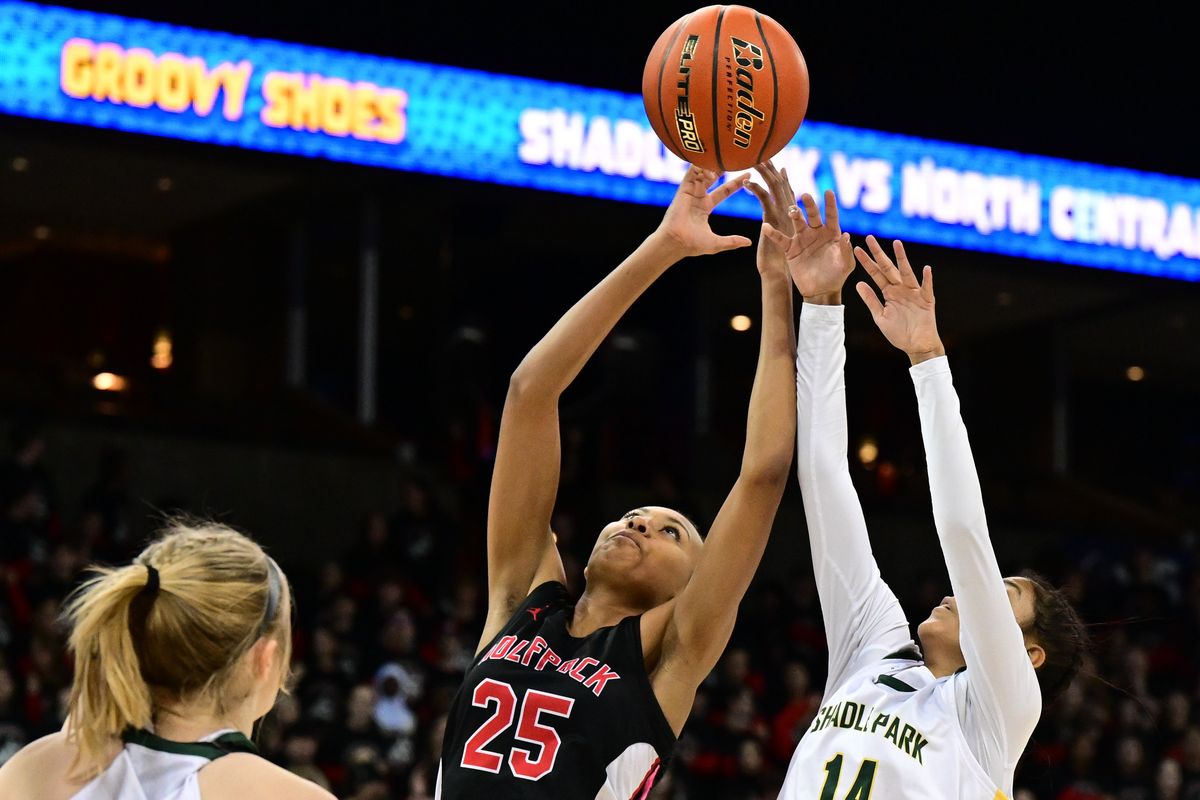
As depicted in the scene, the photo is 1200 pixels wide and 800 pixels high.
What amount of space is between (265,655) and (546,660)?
34.5 inches

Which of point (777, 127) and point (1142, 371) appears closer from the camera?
point (777, 127)

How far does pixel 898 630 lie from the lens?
3721 mm

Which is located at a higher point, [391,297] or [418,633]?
[391,297]

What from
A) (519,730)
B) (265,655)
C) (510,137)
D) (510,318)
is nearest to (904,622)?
(519,730)

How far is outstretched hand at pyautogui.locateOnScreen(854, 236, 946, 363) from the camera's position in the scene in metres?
3.49

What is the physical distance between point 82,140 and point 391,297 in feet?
14.5

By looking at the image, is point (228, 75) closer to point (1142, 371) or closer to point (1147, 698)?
point (1147, 698)

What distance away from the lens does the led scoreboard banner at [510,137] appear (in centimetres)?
1035

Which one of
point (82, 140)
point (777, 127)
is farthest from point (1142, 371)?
point (777, 127)

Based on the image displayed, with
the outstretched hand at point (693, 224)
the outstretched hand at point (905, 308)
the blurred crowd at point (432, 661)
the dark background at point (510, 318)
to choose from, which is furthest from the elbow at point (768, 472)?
the dark background at point (510, 318)

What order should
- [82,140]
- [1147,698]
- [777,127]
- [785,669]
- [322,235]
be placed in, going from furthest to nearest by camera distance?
[322,235], [1147,698], [785,669], [82,140], [777,127]

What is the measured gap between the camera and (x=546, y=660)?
133 inches

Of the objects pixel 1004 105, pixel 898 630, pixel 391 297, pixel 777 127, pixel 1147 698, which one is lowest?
pixel 1147 698

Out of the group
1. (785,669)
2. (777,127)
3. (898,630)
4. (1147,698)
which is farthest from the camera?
(1147,698)
